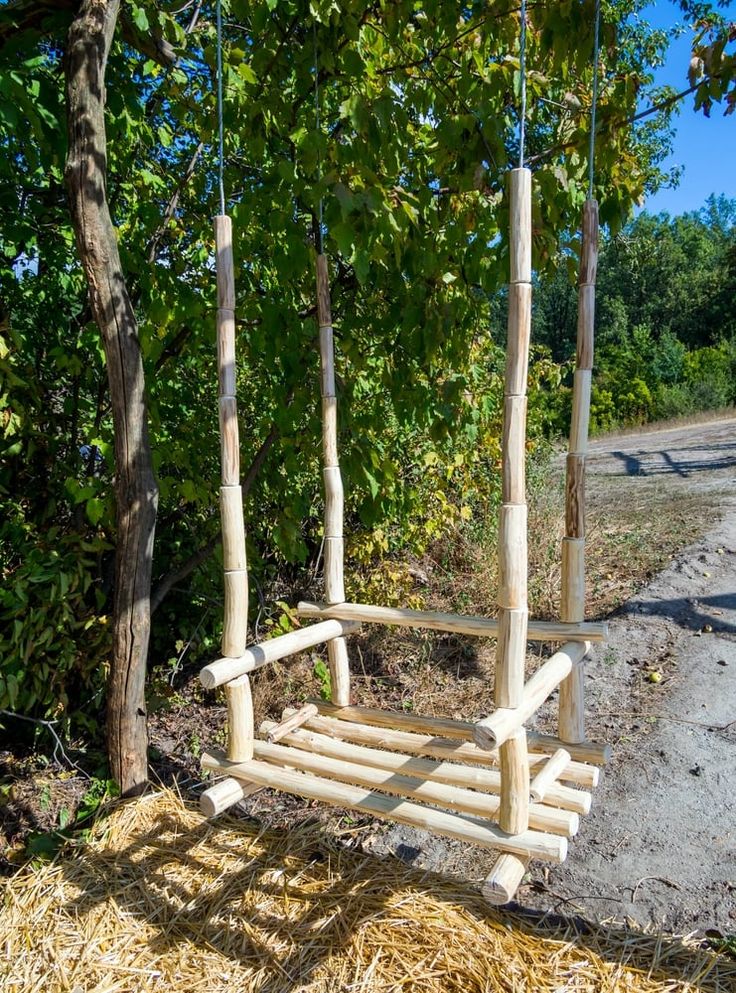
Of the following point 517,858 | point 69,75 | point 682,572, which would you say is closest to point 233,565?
point 517,858

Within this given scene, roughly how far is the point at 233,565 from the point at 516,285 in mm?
985

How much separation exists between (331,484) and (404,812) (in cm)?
104

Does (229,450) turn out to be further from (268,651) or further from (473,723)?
(473,723)

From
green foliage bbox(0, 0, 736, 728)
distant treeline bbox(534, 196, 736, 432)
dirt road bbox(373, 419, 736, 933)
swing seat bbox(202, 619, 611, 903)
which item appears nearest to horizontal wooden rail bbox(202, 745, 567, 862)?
swing seat bbox(202, 619, 611, 903)

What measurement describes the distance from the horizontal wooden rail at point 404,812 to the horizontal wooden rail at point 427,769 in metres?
0.10

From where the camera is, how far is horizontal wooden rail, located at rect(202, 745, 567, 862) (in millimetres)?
1478

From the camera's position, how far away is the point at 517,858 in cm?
149

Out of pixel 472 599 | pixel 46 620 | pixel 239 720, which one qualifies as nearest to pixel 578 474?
pixel 239 720

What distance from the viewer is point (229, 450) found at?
1848 millimetres

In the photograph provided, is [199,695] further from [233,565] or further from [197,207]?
[197,207]

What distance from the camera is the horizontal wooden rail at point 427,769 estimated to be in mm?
1686

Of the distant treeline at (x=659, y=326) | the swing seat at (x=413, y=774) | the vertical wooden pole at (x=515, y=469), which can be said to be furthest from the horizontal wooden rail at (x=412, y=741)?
the distant treeline at (x=659, y=326)

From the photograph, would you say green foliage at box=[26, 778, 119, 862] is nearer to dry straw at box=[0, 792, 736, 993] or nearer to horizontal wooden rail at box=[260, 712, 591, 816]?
dry straw at box=[0, 792, 736, 993]

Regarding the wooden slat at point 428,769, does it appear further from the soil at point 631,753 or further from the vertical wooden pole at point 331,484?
the soil at point 631,753
